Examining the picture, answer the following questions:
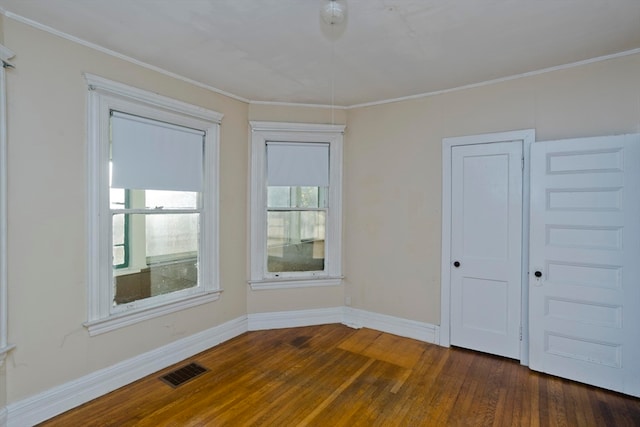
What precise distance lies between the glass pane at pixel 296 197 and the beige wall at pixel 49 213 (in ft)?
6.00

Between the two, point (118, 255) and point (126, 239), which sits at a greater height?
point (126, 239)

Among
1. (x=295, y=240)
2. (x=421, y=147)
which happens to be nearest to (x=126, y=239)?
(x=295, y=240)

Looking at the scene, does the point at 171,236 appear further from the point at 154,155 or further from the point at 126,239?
the point at 154,155

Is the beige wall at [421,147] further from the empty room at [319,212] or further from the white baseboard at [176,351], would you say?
the white baseboard at [176,351]

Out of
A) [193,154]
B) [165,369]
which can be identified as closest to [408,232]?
[193,154]

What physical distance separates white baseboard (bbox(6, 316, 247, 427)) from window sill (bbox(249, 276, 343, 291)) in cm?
57

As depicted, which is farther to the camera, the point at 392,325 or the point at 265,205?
the point at 265,205

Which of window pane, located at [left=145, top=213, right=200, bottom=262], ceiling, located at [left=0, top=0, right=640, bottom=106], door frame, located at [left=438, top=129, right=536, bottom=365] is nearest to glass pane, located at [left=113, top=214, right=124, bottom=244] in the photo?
window pane, located at [left=145, top=213, right=200, bottom=262]

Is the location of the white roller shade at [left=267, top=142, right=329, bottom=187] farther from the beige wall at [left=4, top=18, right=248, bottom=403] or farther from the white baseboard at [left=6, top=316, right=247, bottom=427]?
the white baseboard at [left=6, top=316, right=247, bottom=427]

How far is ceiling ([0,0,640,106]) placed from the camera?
2092 mm

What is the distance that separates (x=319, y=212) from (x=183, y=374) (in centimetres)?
229

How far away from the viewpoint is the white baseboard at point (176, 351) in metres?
2.31

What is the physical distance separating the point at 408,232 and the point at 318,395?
200cm

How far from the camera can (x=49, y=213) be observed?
7.86ft
